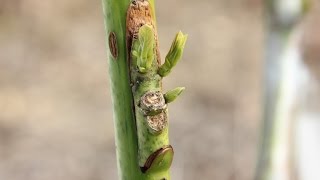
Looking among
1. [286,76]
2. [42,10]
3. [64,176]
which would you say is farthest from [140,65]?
[42,10]

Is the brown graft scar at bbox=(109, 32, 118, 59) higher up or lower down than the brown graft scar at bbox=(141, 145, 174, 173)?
higher up

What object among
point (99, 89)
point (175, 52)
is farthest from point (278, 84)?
point (99, 89)

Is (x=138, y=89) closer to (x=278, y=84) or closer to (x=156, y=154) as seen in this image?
(x=156, y=154)

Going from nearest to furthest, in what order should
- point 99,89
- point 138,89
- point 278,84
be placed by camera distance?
1. point 138,89
2. point 278,84
3. point 99,89

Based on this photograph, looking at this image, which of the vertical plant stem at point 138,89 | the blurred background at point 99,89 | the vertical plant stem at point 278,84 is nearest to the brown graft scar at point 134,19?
the vertical plant stem at point 138,89

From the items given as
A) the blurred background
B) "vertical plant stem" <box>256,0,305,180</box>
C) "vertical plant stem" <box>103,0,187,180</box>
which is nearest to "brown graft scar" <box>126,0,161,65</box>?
"vertical plant stem" <box>103,0,187,180</box>

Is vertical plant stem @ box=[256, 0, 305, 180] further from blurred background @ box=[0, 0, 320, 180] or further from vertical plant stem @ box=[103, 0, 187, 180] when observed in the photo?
blurred background @ box=[0, 0, 320, 180]
